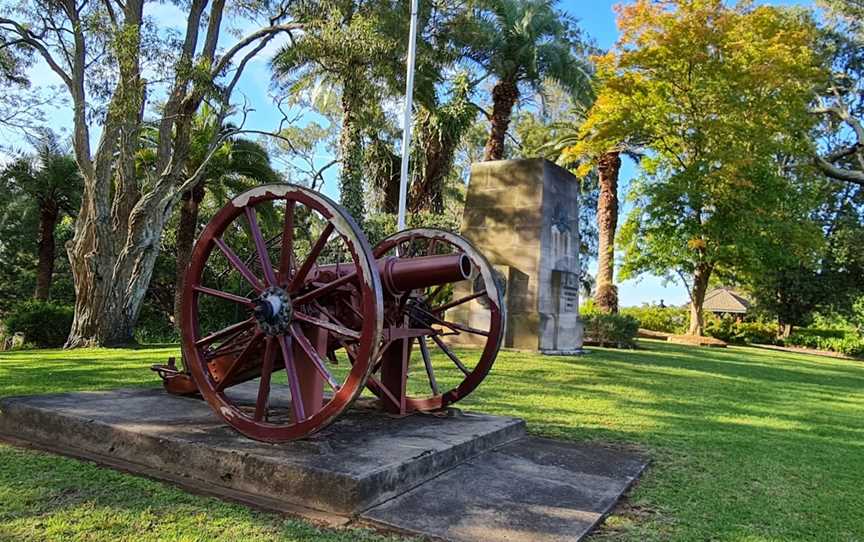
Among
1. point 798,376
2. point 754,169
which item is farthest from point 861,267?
point 798,376

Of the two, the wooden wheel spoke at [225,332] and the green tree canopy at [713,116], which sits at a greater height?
the green tree canopy at [713,116]

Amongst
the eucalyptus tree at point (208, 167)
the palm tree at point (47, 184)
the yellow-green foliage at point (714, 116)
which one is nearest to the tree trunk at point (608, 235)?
the yellow-green foliage at point (714, 116)

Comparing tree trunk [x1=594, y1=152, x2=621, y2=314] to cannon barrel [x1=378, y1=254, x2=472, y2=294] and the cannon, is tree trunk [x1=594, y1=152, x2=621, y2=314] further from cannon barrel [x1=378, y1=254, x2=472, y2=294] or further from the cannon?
cannon barrel [x1=378, y1=254, x2=472, y2=294]

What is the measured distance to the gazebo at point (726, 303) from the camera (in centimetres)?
4397

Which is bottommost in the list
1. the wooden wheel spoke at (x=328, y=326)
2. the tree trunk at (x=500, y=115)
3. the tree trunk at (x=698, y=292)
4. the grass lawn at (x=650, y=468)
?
the grass lawn at (x=650, y=468)

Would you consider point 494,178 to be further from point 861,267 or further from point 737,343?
point 861,267

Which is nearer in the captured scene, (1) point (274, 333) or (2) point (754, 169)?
(1) point (274, 333)

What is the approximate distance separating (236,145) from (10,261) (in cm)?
1388

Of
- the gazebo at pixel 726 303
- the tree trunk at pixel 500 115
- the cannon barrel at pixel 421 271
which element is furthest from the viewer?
the gazebo at pixel 726 303

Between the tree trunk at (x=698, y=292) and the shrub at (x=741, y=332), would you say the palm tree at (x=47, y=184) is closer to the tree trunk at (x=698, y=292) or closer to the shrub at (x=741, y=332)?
the tree trunk at (x=698, y=292)

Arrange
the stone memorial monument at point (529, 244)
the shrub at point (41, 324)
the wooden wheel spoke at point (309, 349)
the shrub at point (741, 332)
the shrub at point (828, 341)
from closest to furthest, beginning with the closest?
1. the wooden wheel spoke at point (309, 349)
2. the stone memorial monument at point (529, 244)
3. the shrub at point (41, 324)
4. the shrub at point (828, 341)
5. the shrub at point (741, 332)

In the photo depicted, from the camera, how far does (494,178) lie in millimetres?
13344

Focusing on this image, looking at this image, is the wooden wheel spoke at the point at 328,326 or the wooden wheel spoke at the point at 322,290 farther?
the wooden wheel spoke at the point at 322,290

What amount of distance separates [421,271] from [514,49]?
15275 mm
